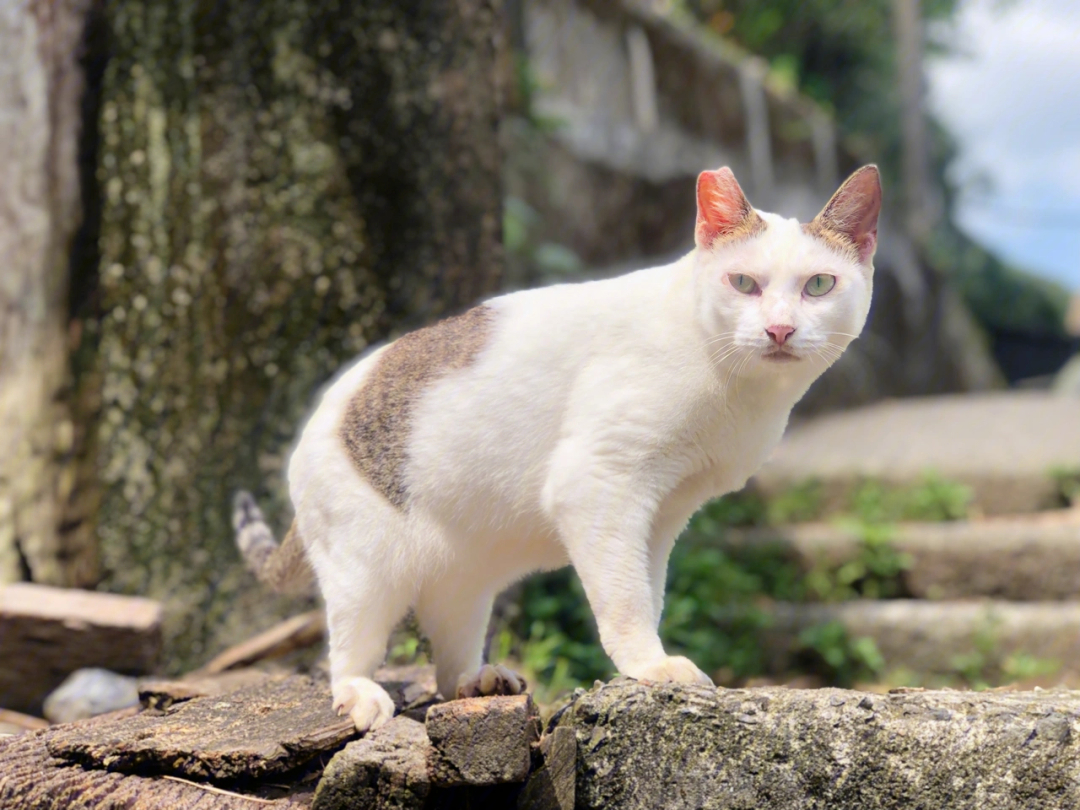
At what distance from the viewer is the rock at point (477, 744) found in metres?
1.57

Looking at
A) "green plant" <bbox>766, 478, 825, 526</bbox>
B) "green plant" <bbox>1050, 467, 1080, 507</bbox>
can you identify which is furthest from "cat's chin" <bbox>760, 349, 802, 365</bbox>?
"green plant" <bbox>1050, 467, 1080, 507</bbox>

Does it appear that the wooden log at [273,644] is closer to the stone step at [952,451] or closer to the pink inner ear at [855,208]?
the pink inner ear at [855,208]

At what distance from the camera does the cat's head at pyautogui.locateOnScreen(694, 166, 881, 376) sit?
67.8 inches

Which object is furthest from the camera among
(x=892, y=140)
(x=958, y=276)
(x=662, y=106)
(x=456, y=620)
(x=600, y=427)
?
(x=958, y=276)

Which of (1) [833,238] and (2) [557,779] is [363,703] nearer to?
(2) [557,779]

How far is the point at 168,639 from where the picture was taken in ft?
10.6

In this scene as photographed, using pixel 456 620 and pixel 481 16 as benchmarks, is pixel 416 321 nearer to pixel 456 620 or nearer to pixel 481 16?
pixel 481 16

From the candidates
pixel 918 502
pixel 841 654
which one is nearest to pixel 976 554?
pixel 918 502

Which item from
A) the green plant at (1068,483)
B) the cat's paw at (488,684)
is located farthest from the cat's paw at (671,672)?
the green plant at (1068,483)

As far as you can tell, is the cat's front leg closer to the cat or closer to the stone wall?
the cat

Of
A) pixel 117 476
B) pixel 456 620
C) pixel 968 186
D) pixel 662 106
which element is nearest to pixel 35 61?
pixel 117 476

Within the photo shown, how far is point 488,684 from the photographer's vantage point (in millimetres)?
1933

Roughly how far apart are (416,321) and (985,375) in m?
9.08

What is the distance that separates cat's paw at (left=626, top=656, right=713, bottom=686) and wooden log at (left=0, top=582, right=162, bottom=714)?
177 centimetres
